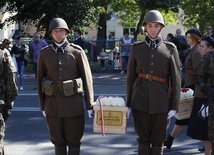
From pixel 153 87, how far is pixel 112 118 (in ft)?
1.99

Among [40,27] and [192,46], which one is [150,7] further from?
[192,46]

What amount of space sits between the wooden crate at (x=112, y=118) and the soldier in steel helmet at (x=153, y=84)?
0.16m

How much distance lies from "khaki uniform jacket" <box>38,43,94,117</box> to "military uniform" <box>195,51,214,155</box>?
1338 mm

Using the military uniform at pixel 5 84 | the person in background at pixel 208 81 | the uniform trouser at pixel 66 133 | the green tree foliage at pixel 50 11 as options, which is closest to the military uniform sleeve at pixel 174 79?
the person in background at pixel 208 81

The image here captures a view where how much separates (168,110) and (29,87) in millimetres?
11834

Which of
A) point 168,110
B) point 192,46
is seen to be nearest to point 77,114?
point 168,110

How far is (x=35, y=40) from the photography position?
15859 mm

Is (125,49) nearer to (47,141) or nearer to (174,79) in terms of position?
(47,141)

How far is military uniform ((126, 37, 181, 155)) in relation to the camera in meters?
5.91

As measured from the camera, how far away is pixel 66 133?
607cm

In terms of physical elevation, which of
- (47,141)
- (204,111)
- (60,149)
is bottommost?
(47,141)

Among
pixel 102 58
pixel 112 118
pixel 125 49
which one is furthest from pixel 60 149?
pixel 102 58

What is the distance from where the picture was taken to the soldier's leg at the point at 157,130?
19.5 feet

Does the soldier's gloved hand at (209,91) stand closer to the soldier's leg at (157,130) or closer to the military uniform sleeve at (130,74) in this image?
the soldier's leg at (157,130)
